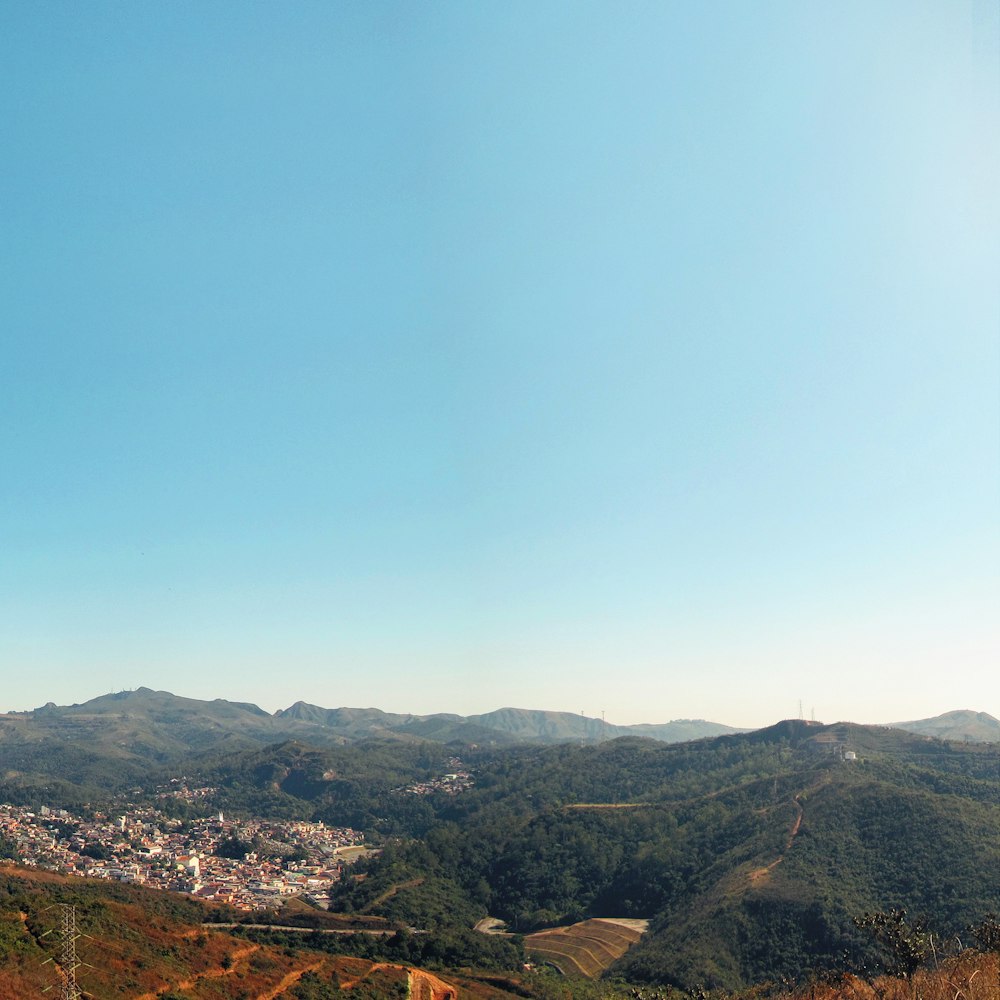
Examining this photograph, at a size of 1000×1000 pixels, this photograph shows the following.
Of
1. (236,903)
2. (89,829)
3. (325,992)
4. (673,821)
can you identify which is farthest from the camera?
(89,829)

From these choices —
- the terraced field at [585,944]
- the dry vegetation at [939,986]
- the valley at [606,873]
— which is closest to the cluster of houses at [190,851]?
the valley at [606,873]

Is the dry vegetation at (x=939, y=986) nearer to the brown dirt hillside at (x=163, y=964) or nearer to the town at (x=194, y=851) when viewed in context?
the brown dirt hillside at (x=163, y=964)

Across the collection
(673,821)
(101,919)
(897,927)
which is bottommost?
(673,821)

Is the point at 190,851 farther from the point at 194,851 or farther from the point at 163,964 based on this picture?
the point at 163,964

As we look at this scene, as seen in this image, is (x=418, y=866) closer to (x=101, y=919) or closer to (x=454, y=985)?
(x=454, y=985)

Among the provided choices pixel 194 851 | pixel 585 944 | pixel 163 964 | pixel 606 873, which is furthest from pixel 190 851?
pixel 163 964

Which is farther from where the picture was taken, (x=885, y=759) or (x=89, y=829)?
(x=89, y=829)

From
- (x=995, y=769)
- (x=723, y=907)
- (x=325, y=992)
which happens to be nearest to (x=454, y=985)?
(x=325, y=992)
